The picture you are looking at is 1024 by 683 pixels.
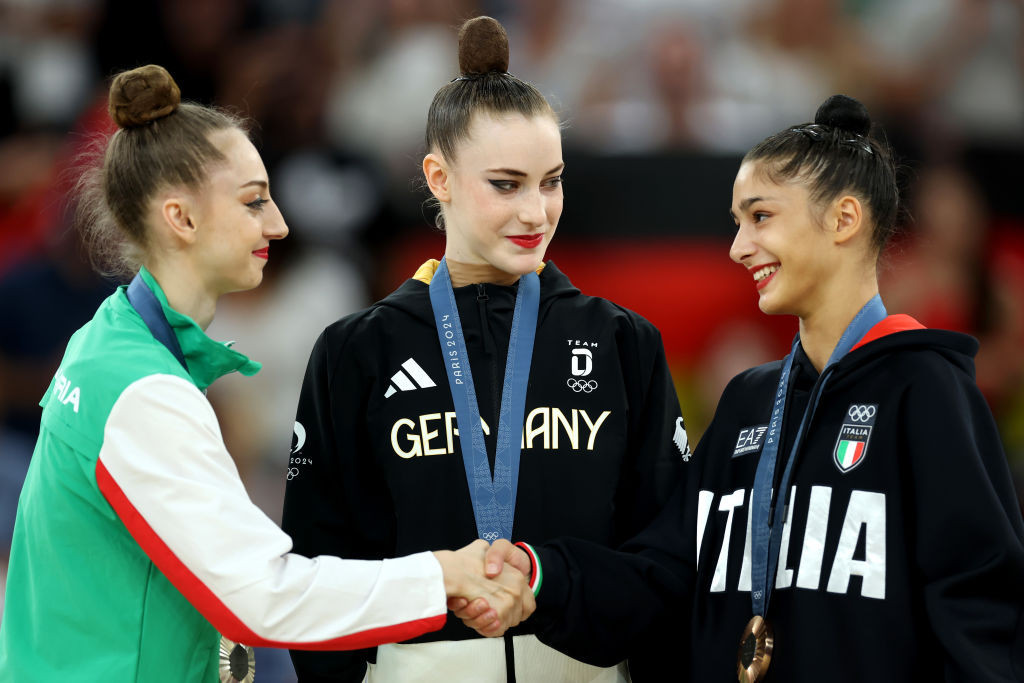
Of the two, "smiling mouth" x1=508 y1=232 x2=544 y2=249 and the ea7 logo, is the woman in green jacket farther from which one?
"smiling mouth" x1=508 y1=232 x2=544 y2=249

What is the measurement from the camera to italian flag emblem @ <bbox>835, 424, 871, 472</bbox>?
2969 millimetres

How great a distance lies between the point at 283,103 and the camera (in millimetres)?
7094

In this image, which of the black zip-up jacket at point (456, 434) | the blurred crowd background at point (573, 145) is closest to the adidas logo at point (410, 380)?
the black zip-up jacket at point (456, 434)

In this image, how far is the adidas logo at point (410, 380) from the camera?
327 centimetres

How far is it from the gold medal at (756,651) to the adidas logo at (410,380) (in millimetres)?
1011

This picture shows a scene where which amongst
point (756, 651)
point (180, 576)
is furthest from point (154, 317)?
point (756, 651)

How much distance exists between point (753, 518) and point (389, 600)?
91cm

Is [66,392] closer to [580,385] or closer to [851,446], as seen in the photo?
[580,385]

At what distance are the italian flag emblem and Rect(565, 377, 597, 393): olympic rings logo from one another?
64cm

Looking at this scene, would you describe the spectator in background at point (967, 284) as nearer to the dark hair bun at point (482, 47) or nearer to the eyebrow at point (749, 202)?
the eyebrow at point (749, 202)

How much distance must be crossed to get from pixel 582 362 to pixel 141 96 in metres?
1.29

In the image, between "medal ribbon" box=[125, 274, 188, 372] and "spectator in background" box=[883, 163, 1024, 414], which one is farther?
"spectator in background" box=[883, 163, 1024, 414]

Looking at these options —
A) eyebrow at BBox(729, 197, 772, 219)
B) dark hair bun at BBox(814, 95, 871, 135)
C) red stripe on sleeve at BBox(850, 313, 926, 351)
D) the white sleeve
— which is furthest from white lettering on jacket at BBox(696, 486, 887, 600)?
dark hair bun at BBox(814, 95, 871, 135)

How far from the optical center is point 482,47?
3.33 meters
